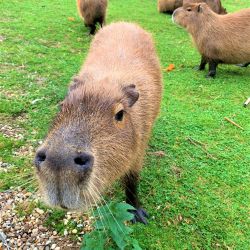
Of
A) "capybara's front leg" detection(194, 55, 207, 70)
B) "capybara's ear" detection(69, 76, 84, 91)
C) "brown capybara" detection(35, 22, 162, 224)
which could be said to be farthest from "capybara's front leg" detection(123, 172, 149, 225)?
"capybara's front leg" detection(194, 55, 207, 70)

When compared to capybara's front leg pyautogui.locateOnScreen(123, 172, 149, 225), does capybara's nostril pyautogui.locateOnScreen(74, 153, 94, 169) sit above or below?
above

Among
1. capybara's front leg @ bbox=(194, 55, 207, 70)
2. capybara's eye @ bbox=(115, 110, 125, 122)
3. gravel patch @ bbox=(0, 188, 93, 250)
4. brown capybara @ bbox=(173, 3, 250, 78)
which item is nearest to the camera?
capybara's eye @ bbox=(115, 110, 125, 122)

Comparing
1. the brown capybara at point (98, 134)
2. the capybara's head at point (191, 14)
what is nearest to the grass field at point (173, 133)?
the brown capybara at point (98, 134)

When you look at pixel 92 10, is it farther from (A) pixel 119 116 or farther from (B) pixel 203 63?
(A) pixel 119 116

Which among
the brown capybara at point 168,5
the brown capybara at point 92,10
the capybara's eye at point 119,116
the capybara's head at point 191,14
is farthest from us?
the brown capybara at point 168,5

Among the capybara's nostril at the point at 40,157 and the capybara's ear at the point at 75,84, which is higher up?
the capybara's ear at the point at 75,84

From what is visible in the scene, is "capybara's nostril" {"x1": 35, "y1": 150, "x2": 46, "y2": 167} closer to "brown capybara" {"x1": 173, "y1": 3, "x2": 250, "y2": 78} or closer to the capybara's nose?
the capybara's nose

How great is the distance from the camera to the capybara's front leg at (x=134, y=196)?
8.11 feet

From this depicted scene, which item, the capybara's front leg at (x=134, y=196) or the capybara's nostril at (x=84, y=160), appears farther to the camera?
the capybara's front leg at (x=134, y=196)

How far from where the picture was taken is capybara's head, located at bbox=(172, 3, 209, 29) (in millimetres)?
5798

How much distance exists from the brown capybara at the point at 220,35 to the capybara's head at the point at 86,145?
4656 millimetres

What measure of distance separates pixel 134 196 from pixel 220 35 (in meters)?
4.88

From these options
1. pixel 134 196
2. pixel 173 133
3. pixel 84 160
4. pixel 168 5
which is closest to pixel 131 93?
pixel 84 160

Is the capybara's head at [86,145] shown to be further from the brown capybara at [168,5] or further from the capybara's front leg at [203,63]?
the brown capybara at [168,5]
